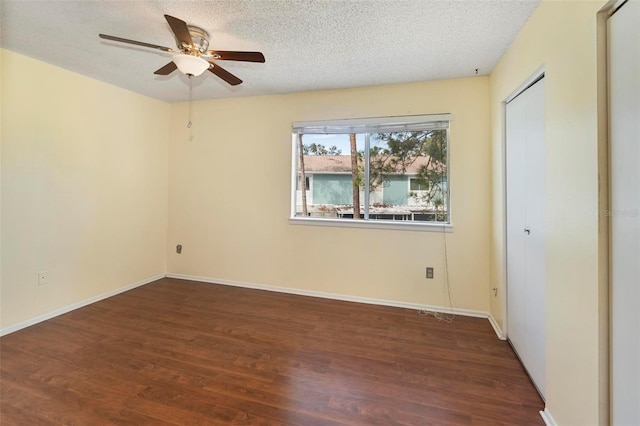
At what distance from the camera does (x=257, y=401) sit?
167 centimetres

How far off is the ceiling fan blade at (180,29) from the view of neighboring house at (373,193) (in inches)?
75.6

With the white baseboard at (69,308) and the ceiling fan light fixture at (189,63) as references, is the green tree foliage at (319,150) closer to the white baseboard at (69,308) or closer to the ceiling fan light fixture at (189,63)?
the ceiling fan light fixture at (189,63)

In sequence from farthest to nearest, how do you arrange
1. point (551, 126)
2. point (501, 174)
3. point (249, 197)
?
point (249, 197)
point (501, 174)
point (551, 126)

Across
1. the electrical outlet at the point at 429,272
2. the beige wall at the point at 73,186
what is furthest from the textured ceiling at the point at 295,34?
the electrical outlet at the point at 429,272

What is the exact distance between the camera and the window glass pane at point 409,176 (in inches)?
118

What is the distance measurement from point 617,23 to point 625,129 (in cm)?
43

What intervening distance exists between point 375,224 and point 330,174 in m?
0.84

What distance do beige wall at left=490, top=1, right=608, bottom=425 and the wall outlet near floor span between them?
411 centimetres

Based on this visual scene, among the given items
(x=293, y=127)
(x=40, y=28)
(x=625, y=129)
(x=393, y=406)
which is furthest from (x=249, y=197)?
(x=625, y=129)

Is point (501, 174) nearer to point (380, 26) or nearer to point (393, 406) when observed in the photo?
point (380, 26)

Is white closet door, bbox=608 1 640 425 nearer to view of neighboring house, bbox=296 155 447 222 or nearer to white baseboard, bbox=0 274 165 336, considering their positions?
view of neighboring house, bbox=296 155 447 222

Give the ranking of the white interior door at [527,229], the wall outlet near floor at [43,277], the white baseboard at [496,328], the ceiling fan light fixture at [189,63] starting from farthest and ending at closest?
the wall outlet near floor at [43,277], the white baseboard at [496,328], the ceiling fan light fixture at [189,63], the white interior door at [527,229]

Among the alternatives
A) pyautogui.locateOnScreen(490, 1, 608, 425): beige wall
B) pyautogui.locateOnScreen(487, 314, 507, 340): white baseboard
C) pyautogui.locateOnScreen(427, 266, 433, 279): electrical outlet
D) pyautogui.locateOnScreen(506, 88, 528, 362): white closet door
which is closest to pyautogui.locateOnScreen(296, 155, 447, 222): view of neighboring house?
pyautogui.locateOnScreen(427, 266, 433, 279): electrical outlet

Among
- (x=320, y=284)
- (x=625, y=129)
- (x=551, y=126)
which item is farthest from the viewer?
(x=320, y=284)
